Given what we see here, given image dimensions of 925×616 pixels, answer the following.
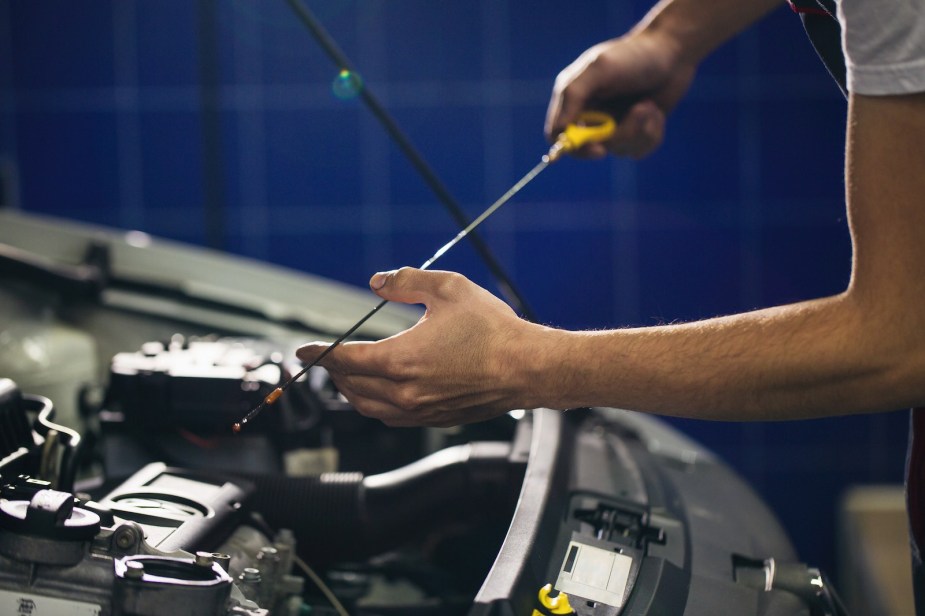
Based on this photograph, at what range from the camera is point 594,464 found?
1.31m

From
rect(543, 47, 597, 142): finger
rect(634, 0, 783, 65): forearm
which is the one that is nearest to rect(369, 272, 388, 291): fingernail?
rect(543, 47, 597, 142): finger

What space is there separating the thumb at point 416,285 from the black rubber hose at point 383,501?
38cm

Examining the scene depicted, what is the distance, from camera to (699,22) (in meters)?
1.57

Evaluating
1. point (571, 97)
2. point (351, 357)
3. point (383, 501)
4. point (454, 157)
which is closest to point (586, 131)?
point (571, 97)

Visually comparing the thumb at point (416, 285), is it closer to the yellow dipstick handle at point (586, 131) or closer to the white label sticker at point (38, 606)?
the white label sticker at point (38, 606)

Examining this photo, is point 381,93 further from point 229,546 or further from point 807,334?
point 807,334

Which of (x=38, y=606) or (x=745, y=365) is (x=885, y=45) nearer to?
(x=745, y=365)

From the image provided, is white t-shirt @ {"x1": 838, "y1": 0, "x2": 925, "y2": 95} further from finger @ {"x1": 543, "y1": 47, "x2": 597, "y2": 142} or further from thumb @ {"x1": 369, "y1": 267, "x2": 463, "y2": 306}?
finger @ {"x1": 543, "y1": 47, "x2": 597, "y2": 142}

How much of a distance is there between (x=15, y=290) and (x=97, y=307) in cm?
13

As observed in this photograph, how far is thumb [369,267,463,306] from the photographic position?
0.91m

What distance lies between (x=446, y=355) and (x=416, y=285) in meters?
0.08

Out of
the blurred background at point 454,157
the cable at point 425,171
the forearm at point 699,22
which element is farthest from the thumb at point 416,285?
the blurred background at point 454,157

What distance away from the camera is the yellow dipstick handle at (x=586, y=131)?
4.84 feet

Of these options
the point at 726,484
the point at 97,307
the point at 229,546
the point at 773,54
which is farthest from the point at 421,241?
the point at 229,546
